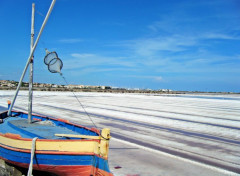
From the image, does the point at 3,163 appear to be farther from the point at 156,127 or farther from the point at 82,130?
the point at 156,127

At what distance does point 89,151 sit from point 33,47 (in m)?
4.09

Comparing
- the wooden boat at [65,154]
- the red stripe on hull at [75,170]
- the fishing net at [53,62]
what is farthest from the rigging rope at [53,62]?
the red stripe on hull at [75,170]

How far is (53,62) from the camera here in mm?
7840

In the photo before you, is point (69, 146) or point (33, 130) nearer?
point (69, 146)

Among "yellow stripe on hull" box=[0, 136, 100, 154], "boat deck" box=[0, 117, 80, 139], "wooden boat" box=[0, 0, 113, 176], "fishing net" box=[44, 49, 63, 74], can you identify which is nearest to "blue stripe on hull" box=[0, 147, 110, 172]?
"wooden boat" box=[0, 0, 113, 176]

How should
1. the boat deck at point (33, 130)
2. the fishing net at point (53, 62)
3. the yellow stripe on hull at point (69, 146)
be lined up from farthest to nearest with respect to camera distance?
the fishing net at point (53, 62), the boat deck at point (33, 130), the yellow stripe on hull at point (69, 146)

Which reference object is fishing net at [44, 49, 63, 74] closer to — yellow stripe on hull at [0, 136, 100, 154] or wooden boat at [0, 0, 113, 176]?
wooden boat at [0, 0, 113, 176]

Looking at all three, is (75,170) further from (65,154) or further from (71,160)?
(65,154)

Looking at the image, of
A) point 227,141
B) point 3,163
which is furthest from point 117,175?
point 227,141

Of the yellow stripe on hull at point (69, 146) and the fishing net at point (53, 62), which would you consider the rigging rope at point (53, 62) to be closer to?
the fishing net at point (53, 62)

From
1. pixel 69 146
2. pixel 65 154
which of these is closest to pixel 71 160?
pixel 65 154

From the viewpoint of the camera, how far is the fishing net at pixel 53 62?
7734 mm

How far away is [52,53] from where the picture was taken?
311 inches

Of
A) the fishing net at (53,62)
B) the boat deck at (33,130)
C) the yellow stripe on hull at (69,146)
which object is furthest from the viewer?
the fishing net at (53,62)
